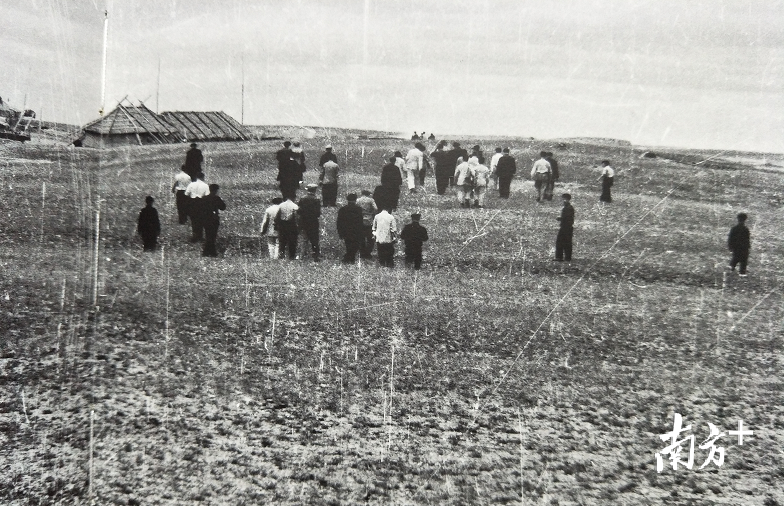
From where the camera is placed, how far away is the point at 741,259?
1333cm

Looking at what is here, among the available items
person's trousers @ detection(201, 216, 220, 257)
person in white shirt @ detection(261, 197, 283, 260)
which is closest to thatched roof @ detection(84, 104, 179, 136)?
person's trousers @ detection(201, 216, 220, 257)

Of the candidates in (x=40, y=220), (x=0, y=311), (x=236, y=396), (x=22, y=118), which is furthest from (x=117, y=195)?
(x=236, y=396)

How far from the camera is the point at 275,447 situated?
19.5 ft

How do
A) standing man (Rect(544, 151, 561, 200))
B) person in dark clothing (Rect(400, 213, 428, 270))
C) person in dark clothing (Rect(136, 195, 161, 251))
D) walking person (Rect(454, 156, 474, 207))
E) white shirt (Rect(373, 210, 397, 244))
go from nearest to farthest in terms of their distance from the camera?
person in dark clothing (Rect(400, 213, 428, 270)) < white shirt (Rect(373, 210, 397, 244)) < person in dark clothing (Rect(136, 195, 161, 251)) < walking person (Rect(454, 156, 474, 207)) < standing man (Rect(544, 151, 561, 200))

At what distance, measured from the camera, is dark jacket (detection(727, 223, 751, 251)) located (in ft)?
43.6

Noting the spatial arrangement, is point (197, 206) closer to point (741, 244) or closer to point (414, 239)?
point (414, 239)

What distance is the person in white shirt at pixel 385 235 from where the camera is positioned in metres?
12.4

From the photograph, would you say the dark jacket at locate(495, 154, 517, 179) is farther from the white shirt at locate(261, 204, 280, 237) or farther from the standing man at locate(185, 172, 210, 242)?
the standing man at locate(185, 172, 210, 242)

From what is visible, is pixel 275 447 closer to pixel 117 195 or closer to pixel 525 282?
pixel 525 282

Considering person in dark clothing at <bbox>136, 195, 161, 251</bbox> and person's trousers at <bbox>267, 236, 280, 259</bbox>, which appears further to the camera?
person's trousers at <bbox>267, 236, 280, 259</bbox>

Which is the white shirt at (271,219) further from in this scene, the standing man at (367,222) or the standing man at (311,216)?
the standing man at (367,222)

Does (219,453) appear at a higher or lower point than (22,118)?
lower

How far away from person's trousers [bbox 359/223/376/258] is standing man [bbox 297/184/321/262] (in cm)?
91

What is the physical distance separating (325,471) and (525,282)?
749 cm
